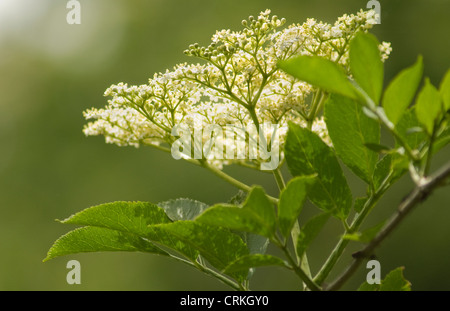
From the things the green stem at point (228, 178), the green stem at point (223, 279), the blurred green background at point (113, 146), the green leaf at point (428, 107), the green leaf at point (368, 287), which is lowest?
the green leaf at point (368, 287)

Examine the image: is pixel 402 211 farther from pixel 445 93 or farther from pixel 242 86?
pixel 242 86

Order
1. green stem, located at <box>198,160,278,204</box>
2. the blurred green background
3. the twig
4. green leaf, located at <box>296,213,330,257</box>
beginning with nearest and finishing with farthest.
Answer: the twig, green leaf, located at <box>296,213,330,257</box>, green stem, located at <box>198,160,278,204</box>, the blurred green background

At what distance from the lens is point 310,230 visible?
1.67ft

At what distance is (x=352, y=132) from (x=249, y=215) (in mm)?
160

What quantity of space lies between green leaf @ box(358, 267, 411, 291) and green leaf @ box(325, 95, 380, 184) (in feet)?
0.37

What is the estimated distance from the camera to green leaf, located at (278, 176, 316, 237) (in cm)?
46

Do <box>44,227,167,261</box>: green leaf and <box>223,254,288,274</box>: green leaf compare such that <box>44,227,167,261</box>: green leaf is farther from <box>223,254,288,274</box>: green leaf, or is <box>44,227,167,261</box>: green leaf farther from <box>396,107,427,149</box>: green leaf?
<box>396,107,427,149</box>: green leaf

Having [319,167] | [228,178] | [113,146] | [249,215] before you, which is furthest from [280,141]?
[113,146]

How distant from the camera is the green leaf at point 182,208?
28.0 inches

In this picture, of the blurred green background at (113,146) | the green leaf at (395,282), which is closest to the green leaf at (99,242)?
the green leaf at (395,282)

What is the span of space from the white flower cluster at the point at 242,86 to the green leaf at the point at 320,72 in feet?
0.91

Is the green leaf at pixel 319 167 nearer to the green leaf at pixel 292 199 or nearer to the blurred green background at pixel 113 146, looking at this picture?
the green leaf at pixel 292 199

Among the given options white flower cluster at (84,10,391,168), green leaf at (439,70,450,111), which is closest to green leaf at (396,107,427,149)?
green leaf at (439,70,450,111)
